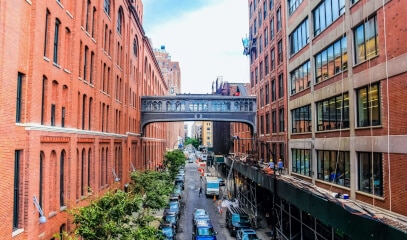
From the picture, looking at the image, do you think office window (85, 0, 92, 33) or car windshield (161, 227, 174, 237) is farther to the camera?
car windshield (161, 227, 174, 237)

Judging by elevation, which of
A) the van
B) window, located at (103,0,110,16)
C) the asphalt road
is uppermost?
window, located at (103,0,110,16)

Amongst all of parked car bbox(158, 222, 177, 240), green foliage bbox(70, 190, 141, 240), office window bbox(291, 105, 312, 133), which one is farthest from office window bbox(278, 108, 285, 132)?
green foliage bbox(70, 190, 141, 240)

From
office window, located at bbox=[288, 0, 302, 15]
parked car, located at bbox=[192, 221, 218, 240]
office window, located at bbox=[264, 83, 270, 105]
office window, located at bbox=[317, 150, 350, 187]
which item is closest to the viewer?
office window, located at bbox=[317, 150, 350, 187]

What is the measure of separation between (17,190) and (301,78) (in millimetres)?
22168

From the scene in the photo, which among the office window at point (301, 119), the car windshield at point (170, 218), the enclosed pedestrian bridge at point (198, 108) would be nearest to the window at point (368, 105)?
the office window at point (301, 119)

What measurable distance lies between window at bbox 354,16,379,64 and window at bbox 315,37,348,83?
1.18m

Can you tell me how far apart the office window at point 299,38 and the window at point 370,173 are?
12031mm

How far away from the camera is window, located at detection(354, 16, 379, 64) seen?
55.5 feet

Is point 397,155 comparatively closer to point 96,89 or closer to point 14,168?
point 14,168

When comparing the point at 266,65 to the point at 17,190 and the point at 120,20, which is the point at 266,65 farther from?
the point at 17,190

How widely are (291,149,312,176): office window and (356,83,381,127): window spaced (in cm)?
834

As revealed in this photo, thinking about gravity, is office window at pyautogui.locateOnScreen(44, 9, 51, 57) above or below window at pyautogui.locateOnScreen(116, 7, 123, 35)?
below

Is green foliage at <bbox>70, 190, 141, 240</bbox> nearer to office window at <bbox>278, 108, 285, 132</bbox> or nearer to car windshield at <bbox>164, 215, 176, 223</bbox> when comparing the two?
car windshield at <bbox>164, 215, 176, 223</bbox>

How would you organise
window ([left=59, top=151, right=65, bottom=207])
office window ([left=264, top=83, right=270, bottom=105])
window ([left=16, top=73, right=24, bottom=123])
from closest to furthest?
window ([left=16, top=73, right=24, bottom=123])
window ([left=59, top=151, right=65, bottom=207])
office window ([left=264, top=83, right=270, bottom=105])
